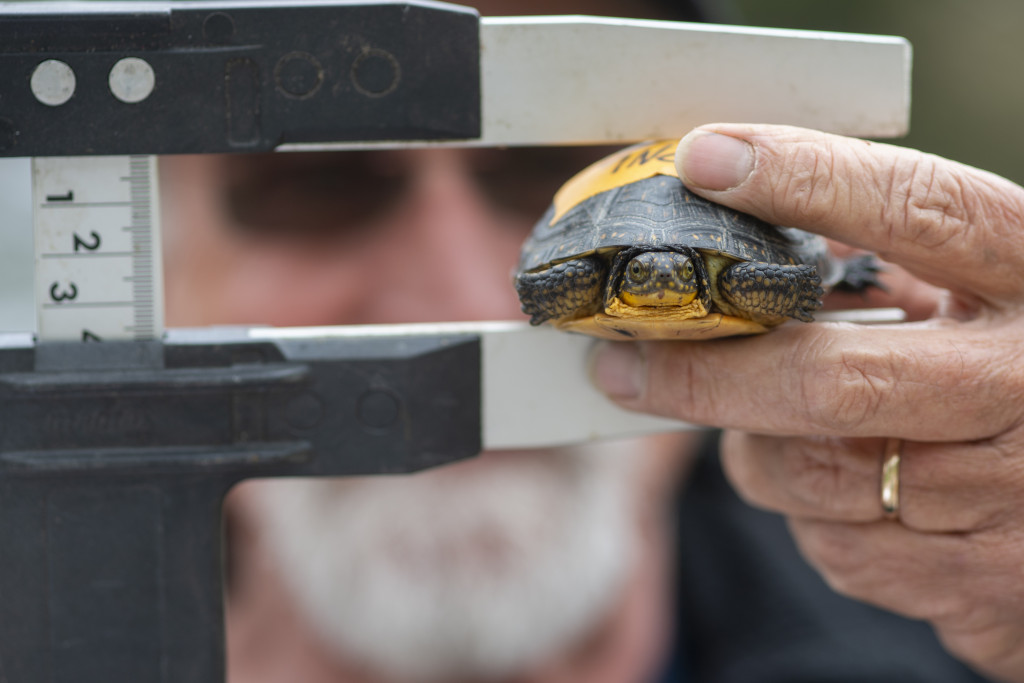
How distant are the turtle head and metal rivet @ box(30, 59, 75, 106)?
2.05 ft

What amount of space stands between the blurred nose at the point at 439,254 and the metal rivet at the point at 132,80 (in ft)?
3.45

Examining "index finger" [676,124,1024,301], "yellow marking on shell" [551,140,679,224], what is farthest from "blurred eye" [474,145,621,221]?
"index finger" [676,124,1024,301]

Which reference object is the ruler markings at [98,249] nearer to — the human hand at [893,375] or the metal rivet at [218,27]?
the metal rivet at [218,27]

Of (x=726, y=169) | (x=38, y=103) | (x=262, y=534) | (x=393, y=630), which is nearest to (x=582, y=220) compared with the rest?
(x=726, y=169)

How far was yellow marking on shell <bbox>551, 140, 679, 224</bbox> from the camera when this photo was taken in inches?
35.8

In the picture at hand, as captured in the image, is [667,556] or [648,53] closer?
[648,53]

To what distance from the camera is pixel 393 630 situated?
1.92 metres

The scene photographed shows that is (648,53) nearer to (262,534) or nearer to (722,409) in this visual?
(722,409)

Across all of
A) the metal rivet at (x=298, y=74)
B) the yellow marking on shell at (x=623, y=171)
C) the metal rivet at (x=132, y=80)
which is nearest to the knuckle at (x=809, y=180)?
the yellow marking on shell at (x=623, y=171)

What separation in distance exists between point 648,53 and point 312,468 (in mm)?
635

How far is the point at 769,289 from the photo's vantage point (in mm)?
796

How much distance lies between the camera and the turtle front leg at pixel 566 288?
82 cm

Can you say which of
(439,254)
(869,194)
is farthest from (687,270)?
(439,254)

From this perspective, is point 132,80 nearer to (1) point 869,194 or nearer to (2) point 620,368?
(2) point 620,368
